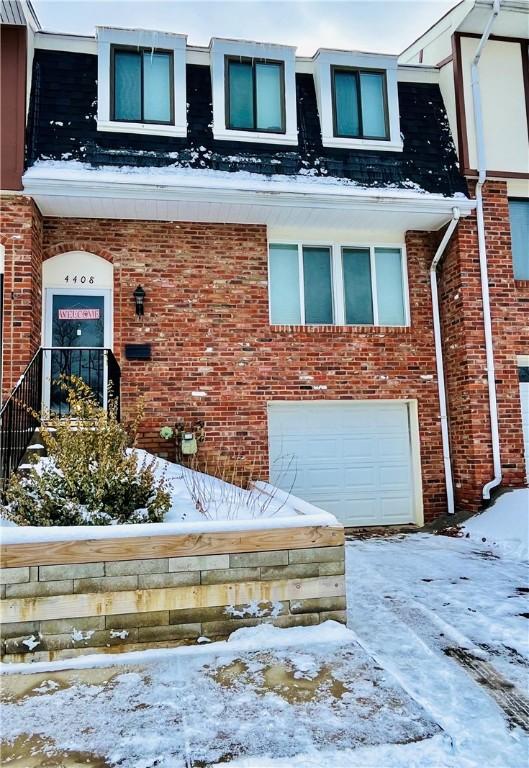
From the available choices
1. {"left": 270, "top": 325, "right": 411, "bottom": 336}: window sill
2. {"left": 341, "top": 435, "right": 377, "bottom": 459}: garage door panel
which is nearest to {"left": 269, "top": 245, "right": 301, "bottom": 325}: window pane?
{"left": 270, "top": 325, "right": 411, "bottom": 336}: window sill

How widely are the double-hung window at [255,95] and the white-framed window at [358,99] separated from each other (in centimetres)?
64

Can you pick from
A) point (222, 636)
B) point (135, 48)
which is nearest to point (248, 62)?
point (135, 48)

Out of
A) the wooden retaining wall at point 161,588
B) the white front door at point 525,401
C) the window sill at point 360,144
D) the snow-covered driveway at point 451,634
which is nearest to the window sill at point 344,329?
the white front door at point 525,401

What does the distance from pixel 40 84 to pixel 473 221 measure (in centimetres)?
634

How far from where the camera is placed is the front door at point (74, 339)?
7.20m

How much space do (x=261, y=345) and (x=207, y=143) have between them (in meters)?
2.88

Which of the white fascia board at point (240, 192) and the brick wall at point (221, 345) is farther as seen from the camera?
the brick wall at point (221, 345)

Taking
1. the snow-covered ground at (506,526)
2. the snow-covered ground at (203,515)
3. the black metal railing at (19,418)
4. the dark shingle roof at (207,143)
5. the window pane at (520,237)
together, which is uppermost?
the dark shingle roof at (207,143)

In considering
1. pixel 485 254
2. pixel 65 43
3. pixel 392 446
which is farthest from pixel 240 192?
pixel 392 446

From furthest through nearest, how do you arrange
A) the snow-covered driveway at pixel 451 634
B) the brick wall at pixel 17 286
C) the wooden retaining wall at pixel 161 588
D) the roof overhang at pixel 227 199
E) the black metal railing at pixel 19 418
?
the roof overhang at pixel 227 199 → the brick wall at pixel 17 286 → the black metal railing at pixel 19 418 → the wooden retaining wall at pixel 161 588 → the snow-covered driveway at pixel 451 634

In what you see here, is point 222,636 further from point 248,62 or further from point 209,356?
point 248,62

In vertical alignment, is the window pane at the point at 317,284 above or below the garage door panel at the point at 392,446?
above

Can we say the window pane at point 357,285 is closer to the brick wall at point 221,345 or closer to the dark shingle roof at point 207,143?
the brick wall at point 221,345

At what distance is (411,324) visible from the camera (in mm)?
8375
